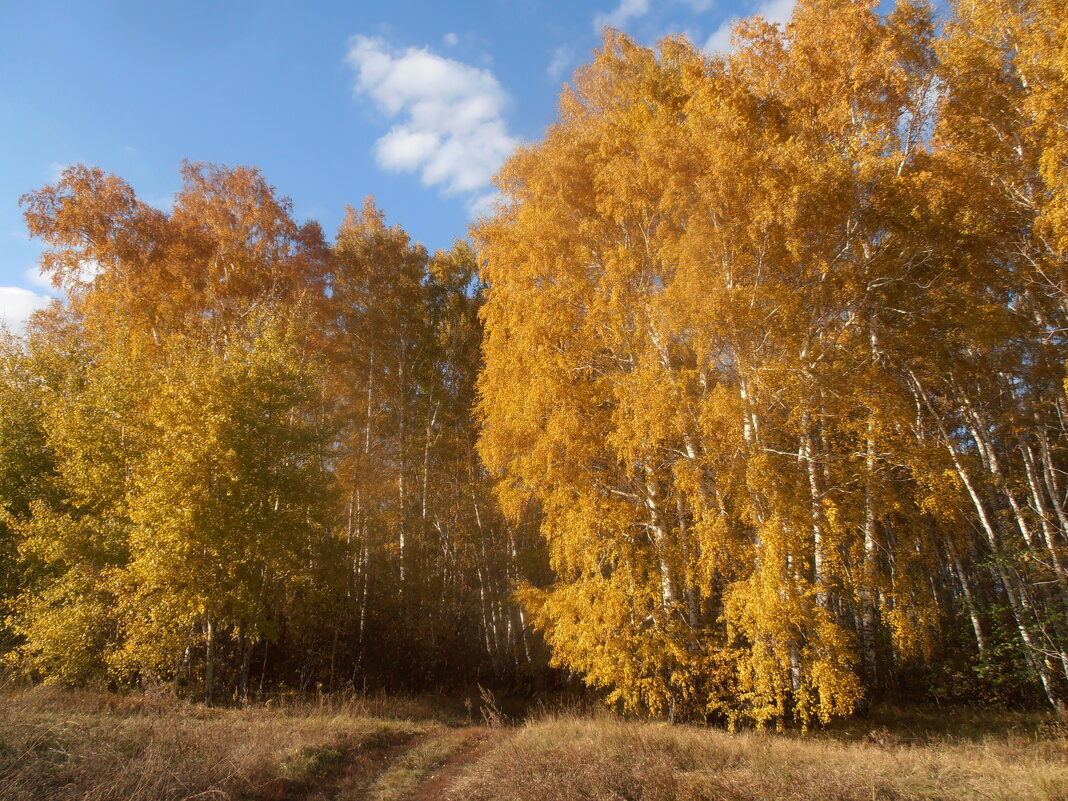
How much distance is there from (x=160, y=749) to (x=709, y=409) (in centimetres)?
790

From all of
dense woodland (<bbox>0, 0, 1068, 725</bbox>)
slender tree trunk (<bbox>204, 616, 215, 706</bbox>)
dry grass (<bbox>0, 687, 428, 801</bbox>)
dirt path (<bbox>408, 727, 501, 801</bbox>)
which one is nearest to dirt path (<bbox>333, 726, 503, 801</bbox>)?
dirt path (<bbox>408, 727, 501, 801</bbox>)

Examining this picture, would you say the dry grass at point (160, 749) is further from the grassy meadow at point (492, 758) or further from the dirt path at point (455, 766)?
the dirt path at point (455, 766)

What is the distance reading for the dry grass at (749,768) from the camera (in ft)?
16.9

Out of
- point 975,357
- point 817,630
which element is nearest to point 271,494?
point 817,630

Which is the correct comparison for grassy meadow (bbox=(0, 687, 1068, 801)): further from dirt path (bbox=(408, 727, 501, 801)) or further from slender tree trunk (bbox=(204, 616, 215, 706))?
slender tree trunk (bbox=(204, 616, 215, 706))

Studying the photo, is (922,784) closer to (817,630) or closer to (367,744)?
(817,630)

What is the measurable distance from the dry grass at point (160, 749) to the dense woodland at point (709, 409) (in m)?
1.95

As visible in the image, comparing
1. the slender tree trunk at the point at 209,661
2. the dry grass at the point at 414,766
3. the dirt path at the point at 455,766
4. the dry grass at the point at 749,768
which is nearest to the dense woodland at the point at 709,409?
the slender tree trunk at the point at 209,661

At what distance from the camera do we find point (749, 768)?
586 centimetres

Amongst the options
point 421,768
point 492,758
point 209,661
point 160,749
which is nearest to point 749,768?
point 492,758

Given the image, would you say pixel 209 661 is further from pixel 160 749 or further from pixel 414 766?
pixel 160 749

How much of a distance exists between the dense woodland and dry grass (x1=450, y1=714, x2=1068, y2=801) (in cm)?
96

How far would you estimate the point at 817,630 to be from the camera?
7383 millimetres

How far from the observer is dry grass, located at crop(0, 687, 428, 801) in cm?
489
